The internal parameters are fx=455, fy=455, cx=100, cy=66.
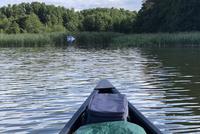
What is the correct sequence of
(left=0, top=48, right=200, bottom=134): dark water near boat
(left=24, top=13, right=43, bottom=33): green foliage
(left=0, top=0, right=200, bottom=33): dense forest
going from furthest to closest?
(left=24, top=13, right=43, bottom=33): green foliage → (left=0, top=0, right=200, bottom=33): dense forest → (left=0, top=48, right=200, bottom=134): dark water near boat

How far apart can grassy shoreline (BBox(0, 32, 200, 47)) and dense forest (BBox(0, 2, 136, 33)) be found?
14.3 meters

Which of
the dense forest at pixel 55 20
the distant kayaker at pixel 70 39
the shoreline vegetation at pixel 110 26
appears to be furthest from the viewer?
the dense forest at pixel 55 20

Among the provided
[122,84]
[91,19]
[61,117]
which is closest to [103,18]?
[91,19]

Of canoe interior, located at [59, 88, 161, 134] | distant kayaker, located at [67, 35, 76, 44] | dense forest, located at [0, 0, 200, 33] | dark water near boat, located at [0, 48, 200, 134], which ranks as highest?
dense forest, located at [0, 0, 200, 33]

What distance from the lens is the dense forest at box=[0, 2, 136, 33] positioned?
81688 mm

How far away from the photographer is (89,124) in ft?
22.0

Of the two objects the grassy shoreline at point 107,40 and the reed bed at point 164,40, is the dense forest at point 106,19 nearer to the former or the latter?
the grassy shoreline at point 107,40

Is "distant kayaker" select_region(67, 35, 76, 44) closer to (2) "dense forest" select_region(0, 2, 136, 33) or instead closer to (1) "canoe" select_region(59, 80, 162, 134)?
(2) "dense forest" select_region(0, 2, 136, 33)

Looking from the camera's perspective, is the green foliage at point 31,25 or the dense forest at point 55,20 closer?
the dense forest at point 55,20

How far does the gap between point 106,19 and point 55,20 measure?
18.4 meters

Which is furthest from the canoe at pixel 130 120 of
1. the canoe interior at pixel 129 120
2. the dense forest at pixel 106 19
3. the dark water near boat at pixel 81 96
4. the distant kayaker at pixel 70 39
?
the dense forest at pixel 106 19

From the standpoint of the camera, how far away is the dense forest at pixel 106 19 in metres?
62.1

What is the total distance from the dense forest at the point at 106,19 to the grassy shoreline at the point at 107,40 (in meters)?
9.01

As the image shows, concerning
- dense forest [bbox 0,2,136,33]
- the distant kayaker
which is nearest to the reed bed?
the distant kayaker
